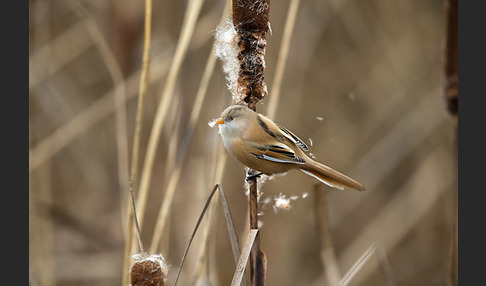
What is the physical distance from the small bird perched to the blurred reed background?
2.13ft

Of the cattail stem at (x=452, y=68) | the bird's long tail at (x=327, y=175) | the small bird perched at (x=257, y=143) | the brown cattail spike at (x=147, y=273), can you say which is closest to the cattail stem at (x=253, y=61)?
the small bird perched at (x=257, y=143)

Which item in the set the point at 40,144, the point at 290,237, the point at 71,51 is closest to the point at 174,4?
the point at 71,51

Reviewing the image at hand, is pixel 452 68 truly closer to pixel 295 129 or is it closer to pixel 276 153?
pixel 276 153

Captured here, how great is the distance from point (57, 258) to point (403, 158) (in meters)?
1.98

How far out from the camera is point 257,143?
5.87 feet

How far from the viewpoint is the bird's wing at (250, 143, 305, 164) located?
1.78m

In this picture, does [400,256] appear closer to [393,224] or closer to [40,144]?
[393,224]

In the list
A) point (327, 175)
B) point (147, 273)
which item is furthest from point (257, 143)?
point (147, 273)

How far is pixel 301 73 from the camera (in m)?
2.91

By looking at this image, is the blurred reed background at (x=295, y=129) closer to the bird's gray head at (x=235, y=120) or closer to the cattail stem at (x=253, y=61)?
the bird's gray head at (x=235, y=120)

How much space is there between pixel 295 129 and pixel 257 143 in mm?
1196

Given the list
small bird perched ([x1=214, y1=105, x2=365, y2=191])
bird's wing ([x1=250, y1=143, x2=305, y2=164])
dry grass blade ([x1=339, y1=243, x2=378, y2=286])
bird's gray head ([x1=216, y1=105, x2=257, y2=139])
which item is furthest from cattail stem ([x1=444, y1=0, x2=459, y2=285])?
bird's gray head ([x1=216, y1=105, x2=257, y2=139])

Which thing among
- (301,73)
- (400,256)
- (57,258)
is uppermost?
(301,73)

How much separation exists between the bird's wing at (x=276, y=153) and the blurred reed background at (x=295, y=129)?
680 millimetres
